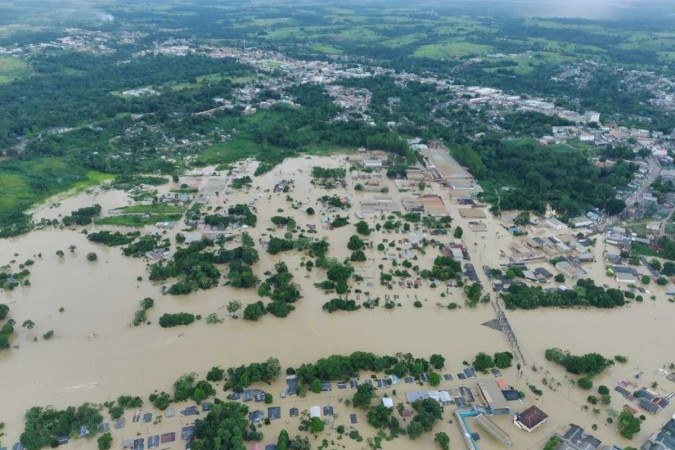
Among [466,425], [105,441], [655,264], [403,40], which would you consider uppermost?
[655,264]

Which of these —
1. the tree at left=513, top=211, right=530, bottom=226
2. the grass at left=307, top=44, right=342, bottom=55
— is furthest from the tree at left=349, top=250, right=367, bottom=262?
the grass at left=307, top=44, right=342, bottom=55

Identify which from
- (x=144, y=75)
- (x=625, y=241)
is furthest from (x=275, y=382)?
(x=144, y=75)

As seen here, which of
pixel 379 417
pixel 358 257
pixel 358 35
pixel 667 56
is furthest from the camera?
pixel 358 35

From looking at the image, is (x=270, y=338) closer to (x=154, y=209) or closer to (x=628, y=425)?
(x=628, y=425)

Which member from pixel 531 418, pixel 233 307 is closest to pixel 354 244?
pixel 233 307

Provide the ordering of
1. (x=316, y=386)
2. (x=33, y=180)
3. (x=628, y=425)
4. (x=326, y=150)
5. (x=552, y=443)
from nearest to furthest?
1. (x=552, y=443)
2. (x=628, y=425)
3. (x=316, y=386)
4. (x=33, y=180)
5. (x=326, y=150)

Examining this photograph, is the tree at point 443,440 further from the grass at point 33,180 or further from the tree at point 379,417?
the grass at point 33,180

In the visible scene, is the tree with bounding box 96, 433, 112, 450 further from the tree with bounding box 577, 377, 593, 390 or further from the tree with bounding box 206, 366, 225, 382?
the tree with bounding box 577, 377, 593, 390
